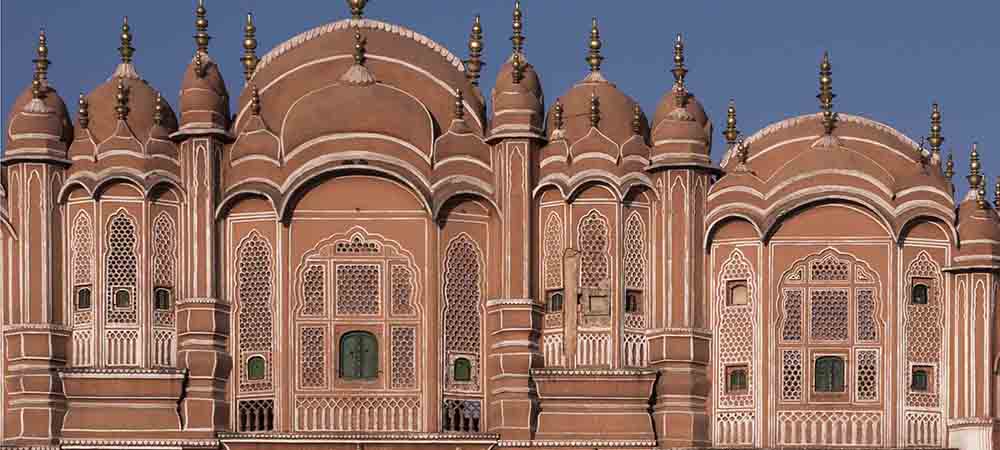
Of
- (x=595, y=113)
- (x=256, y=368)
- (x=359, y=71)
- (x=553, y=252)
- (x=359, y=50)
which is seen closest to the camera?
(x=256, y=368)

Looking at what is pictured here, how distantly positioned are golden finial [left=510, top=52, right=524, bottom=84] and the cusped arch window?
4.56 m

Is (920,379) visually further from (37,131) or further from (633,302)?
(37,131)

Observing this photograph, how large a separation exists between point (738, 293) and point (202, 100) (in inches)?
345

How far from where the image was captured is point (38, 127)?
143 ft

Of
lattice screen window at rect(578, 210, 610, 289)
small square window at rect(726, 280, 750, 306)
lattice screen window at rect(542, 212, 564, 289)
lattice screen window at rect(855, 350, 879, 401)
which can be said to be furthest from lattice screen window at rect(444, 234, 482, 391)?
lattice screen window at rect(855, 350, 879, 401)

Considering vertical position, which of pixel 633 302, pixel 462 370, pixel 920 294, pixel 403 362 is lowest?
pixel 462 370

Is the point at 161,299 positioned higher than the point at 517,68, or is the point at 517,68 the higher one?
the point at 517,68

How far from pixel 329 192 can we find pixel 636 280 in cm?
494

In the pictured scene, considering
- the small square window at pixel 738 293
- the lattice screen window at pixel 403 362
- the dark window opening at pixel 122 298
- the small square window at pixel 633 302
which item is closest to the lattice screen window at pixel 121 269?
the dark window opening at pixel 122 298

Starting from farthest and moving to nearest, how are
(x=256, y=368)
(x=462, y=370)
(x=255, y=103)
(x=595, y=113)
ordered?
(x=595, y=113)
(x=255, y=103)
(x=462, y=370)
(x=256, y=368)

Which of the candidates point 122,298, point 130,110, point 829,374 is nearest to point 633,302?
point 829,374

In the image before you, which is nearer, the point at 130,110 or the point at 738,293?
the point at 738,293

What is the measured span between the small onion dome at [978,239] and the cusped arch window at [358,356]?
9.03 metres

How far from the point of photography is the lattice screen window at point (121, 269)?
4356 cm
